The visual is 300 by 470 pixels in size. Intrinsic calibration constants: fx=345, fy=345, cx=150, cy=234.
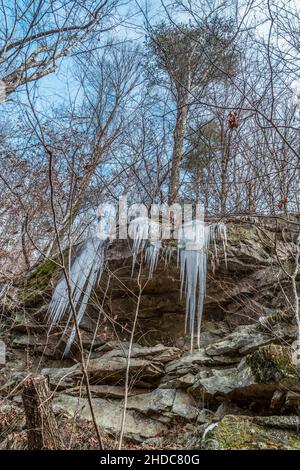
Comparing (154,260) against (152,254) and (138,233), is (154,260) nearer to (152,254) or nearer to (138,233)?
(152,254)

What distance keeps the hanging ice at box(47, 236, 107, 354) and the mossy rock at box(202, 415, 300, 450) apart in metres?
2.90

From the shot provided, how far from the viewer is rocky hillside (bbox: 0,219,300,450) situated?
3102 mm

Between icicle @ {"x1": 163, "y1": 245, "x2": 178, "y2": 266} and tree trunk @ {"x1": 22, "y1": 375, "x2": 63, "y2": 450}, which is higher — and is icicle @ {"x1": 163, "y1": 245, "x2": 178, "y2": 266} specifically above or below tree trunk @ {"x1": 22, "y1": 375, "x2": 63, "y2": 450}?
above

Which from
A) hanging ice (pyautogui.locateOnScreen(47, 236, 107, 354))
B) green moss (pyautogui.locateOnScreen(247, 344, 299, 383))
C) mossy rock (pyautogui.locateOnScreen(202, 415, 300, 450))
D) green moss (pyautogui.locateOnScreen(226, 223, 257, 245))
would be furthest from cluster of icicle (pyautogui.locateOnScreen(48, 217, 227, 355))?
mossy rock (pyautogui.locateOnScreen(202, 415, 300, 450))

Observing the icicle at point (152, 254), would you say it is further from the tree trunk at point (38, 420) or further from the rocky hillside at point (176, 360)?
the tree trunk at point (38, 420)

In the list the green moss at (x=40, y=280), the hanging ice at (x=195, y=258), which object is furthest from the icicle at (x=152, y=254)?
the green moss at (x=40, y=280)

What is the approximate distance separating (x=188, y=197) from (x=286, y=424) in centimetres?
612

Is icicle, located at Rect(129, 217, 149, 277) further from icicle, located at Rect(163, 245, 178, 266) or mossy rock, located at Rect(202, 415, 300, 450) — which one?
mossy rock, located at Rect(202, 415, 300, 450)

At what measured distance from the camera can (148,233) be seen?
5145 mm

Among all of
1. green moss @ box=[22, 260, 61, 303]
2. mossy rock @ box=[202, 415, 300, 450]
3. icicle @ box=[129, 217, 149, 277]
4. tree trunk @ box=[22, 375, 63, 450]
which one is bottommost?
mossy rock @ box=[202, 415, 300, 450]

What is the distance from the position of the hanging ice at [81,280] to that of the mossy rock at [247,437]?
2.90m

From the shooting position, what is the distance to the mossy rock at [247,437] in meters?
2.38
